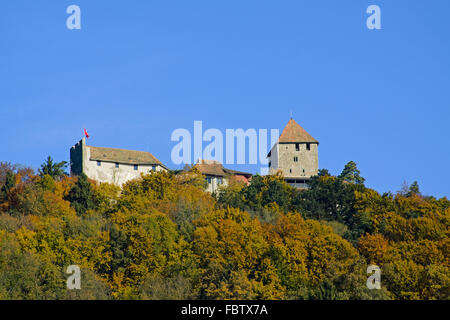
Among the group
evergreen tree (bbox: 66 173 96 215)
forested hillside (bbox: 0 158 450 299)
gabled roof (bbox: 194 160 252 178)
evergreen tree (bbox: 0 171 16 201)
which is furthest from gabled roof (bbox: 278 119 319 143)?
evergreen tree (bbox: 0 171 16 201)

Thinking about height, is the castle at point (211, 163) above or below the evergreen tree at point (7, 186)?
above

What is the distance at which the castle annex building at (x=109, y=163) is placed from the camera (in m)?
89.7

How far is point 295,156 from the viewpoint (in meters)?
102

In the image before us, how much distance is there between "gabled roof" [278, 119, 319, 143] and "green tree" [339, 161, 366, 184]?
20.0 ft

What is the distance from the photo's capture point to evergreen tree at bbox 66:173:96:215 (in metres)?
77.9

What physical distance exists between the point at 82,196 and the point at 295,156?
1200 inches

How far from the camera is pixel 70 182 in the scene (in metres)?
83.2

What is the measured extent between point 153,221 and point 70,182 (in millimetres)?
17999

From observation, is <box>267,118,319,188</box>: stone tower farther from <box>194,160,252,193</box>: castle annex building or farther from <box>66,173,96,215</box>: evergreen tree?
→ <box>66,173,96,215</box>: evergreen tree

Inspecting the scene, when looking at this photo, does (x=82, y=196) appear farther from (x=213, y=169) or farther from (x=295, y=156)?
(x=295, y=156)


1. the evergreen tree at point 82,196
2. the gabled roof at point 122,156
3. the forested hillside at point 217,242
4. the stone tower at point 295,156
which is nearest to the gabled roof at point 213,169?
the gabled roof at point 122,156

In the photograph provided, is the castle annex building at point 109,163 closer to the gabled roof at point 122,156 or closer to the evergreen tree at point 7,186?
the gabled roof at point 122,156

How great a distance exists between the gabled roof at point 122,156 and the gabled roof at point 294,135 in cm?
1637
